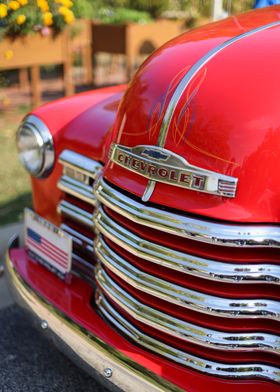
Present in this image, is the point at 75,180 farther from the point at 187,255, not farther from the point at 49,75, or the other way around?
the point at 49,75

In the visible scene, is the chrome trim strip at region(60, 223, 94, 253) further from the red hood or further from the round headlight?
the red hood

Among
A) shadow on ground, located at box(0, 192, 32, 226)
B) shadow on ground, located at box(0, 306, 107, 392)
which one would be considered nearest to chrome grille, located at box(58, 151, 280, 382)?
shadow on ground, located at box(0, 306, 107, 392)

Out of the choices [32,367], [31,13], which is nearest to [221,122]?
[32,367]

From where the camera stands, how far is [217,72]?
1.65 meters

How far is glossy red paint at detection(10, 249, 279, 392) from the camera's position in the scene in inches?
65.0

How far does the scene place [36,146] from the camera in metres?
2.46

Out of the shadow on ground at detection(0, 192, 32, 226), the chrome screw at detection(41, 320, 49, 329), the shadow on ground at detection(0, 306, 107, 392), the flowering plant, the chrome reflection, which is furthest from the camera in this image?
the shadow on ground at detection(0, 192, 32, 226)

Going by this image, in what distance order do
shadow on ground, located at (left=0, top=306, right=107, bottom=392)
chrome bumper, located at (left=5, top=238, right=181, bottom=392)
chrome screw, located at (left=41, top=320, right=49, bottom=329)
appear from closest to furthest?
chrome bumper, located at (left=5, top=238, right=181, bottom=392)
chrome screw, located at (left=41, top=320, right=49, bottom=329)
shadow on ground, located at (left=0, top=306, right=107, bottom=392)

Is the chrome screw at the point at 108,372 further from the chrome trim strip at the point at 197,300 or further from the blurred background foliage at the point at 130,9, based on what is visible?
the blurred background foliage at the point at 130,9

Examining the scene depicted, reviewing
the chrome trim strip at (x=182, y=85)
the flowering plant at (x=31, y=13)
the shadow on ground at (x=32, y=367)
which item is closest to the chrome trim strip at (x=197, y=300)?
the chrome trim strip at (x=182, y=85)

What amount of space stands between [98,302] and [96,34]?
717 centimetres

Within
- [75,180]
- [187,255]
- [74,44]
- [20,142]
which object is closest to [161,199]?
[187,255]

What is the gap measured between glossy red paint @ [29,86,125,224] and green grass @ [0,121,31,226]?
4.72 ft

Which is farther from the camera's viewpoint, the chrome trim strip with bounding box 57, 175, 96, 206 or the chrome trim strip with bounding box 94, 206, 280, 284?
the chrome trim strip with bounding box 57, 175, 96, 206
